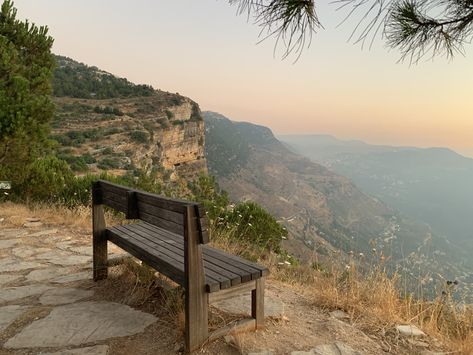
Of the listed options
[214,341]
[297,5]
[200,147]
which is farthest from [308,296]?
[200,147]

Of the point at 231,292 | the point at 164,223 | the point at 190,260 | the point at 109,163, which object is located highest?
the point at 164,223

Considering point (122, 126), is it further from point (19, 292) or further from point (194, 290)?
point (194, 290)

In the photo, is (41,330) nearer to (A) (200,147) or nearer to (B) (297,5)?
(B) (297,5)

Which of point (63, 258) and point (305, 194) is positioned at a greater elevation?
point (63, 258)

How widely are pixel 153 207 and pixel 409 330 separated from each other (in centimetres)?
206

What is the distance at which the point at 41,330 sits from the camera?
2439 millimetres

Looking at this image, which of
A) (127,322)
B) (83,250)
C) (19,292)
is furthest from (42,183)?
(127,322)

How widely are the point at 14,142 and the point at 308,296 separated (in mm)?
5726

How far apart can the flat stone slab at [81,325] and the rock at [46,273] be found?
968 millimetres

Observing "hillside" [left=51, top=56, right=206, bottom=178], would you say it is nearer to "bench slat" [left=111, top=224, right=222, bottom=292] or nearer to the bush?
the bush

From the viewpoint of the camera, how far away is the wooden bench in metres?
2.02

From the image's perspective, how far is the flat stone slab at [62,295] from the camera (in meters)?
2.95

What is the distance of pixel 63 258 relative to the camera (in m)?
4.26

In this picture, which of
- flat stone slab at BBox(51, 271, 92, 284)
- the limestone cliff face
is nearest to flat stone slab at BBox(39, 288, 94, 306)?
flat stone slab at BBox(51, 271, 92, 284)
